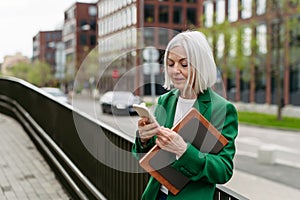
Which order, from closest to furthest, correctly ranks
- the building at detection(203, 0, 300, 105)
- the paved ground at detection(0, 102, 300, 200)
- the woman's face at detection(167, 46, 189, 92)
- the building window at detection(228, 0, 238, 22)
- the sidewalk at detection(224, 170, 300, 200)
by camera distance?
the woman's face at detection(167, 46, 189, 92) → the paved ground at detection(0, 102, 300, 200) → the sidewalk at detection(224, 170, 300, 200) → the building at detection(203, 0, 300, 105) → the building window at detection(228, 0, 238, 22)

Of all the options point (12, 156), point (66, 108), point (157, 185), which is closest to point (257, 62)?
point (12, 156)

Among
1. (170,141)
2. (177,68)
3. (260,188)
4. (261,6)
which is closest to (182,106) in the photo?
(177,68)

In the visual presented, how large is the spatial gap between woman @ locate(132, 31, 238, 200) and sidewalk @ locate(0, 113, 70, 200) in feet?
13.7

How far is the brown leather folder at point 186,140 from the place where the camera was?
1801 millimetres

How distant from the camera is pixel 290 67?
3669cm

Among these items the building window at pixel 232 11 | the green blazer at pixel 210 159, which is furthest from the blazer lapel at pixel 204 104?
the building window at pixel 232 11

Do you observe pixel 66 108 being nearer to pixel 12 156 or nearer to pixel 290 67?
pixel 12 156


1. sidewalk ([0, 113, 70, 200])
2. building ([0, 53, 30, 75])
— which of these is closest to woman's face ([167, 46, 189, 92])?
sidewalk ([0, 113, 70, 200])

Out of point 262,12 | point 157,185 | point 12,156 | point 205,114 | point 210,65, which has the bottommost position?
point 12,156

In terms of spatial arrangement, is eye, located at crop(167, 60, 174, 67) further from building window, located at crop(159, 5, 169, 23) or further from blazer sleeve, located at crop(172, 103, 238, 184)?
building window, located at crop(159, 5, 169, 23)

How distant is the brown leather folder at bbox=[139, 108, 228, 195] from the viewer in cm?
180

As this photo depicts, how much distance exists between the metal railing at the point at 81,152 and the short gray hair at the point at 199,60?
0.61 meters

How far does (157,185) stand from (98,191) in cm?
262

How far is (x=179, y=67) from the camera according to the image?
6.37 feet
